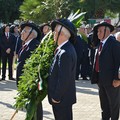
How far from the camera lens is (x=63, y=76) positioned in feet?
14.5

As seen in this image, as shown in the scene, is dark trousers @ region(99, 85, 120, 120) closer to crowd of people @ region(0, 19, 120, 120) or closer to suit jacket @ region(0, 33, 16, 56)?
crowd of people @ region(0, 19, 120, 120)

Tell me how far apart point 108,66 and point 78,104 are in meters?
2.66

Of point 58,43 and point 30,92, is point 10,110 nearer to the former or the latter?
point 30,92

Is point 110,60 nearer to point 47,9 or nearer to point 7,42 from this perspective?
point 7,42

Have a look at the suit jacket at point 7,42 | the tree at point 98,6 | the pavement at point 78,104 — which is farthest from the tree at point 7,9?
the pavement at point 78,104

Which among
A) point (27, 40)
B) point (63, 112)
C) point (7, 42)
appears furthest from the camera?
point (7, 42)

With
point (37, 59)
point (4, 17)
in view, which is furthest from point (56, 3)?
point (37, 59)

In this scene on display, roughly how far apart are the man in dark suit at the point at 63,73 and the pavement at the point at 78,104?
228 centimetres

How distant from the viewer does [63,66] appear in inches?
173

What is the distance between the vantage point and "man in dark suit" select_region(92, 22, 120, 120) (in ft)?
18.6

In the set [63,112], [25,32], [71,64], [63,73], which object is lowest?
[63,112]

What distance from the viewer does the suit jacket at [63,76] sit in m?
4.42

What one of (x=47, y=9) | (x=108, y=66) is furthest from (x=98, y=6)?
(x=108, y=66)

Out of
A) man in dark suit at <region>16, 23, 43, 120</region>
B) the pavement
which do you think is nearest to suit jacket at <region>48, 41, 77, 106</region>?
man in dark suit at <region>16, 23, 43, 120</region>
